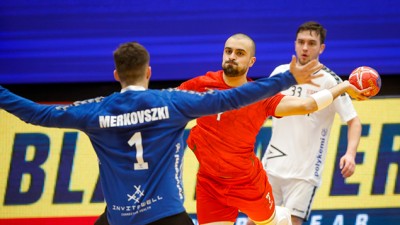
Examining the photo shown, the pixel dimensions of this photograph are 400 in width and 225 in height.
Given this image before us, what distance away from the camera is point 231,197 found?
669 cm

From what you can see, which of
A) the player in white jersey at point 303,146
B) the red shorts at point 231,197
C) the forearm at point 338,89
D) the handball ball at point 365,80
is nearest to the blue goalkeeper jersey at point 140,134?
the forearm at point 338,89

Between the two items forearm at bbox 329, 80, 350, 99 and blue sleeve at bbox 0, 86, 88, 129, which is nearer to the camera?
blue sleeve at bbox 0, 86, 88, 129

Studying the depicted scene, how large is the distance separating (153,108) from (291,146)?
295 centimetres

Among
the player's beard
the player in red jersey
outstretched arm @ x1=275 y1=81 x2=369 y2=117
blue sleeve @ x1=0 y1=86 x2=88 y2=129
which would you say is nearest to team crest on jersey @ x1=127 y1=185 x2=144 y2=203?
blue sleeve @ x1=0 y1=86 x2=88 y2=129

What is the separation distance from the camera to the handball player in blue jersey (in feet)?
16.0

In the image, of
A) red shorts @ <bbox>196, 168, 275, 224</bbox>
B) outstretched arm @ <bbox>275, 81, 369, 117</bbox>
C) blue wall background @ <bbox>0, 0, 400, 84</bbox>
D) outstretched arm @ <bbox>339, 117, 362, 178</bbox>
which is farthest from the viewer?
blue wall background @ <bbox>0, 0, 400, 84</bbox>

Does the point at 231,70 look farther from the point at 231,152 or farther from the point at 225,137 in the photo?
the point at 231,152

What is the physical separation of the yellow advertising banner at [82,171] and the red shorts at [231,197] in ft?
6.63

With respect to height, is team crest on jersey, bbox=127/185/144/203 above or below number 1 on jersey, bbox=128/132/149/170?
below

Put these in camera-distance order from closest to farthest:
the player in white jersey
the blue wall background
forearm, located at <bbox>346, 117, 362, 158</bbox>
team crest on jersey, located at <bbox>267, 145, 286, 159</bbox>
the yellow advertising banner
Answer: forearm, located at <bbox>346, 117, 362, 158</bbox>, the player in white jersey, team crest on jersey, located at <bbox>267, 145, 286, 159</bbox>, the yellow advertising banner, the blue wall background

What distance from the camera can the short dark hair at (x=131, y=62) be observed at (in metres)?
4.92

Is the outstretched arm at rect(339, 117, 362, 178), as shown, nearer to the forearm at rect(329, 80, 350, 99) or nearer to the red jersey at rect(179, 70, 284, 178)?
the red jersey at rect(179, 70, 284, 178)

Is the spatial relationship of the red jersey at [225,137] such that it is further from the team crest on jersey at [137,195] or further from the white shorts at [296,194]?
the team crest on jersey at [137,195]

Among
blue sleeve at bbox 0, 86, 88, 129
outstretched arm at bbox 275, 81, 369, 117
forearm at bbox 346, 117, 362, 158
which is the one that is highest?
forearm at bbox 346, 117, 362, 158
